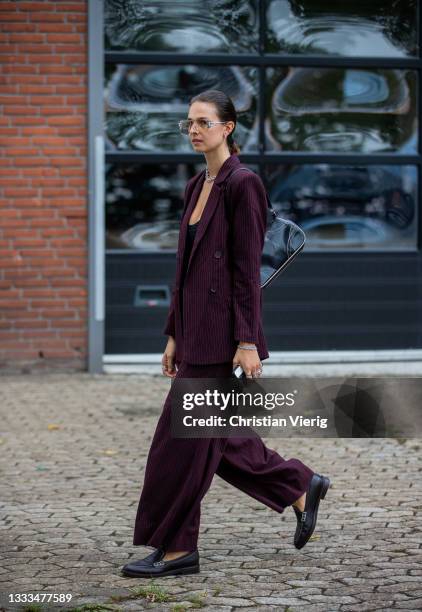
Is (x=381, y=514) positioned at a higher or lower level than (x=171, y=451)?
lower

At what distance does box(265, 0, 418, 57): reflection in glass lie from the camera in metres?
11.8

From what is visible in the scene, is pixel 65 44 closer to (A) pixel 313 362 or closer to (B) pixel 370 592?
(A) pixel 313 362

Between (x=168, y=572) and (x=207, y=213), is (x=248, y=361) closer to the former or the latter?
(x=207, y=213)

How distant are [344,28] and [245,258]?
7.03 meters

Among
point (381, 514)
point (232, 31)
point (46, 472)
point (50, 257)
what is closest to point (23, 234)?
point (50, 257)

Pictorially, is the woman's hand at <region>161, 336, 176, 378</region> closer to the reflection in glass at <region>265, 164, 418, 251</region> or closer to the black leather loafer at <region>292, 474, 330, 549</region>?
the black leather loafer at <region>292, 474, 330, 549</region>

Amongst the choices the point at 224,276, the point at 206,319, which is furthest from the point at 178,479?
the point at 224,276

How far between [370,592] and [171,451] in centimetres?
97

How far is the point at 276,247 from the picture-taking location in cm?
557

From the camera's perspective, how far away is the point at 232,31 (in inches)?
464

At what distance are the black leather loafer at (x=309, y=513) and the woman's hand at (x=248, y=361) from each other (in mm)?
683

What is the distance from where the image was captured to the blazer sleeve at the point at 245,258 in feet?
17.6

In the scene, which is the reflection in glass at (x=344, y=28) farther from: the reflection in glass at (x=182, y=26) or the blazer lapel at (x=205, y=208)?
the blazer lapel at (x=205, y=208)

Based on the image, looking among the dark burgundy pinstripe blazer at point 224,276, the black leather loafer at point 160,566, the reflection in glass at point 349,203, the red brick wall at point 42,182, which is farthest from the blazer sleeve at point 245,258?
the reflection in glass at point 349,203
